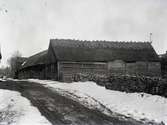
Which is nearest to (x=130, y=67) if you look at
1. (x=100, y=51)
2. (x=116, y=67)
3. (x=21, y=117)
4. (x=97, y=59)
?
(x=116, y=67)

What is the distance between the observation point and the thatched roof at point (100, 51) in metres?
41.1

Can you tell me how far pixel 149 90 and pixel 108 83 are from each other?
280 inches

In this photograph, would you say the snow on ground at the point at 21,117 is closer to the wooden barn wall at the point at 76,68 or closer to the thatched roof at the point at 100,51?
the wooden barn wall at the point at 76,68

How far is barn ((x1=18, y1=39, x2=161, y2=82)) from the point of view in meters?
40.0

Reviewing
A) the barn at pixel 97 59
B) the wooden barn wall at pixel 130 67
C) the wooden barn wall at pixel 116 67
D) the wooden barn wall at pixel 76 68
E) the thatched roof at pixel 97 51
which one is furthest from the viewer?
the wooden barn wall at pixel 130 67

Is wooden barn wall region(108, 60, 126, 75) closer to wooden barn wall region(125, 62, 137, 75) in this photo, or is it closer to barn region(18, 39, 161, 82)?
barn region(18, 39, 161, 82)

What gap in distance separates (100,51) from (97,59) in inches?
125

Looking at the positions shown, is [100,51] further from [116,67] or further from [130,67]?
[130,67]

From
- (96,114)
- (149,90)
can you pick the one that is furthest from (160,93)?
(96,114)

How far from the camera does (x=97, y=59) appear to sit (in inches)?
1626

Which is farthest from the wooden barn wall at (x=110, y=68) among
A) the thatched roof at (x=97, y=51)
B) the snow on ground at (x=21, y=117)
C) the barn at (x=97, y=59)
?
the snow on ground at (x=21, y=117)

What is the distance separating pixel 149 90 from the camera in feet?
51.6

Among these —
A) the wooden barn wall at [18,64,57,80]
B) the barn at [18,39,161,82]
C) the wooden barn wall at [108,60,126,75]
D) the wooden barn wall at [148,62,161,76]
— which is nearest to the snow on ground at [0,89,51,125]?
the barn at [18,39,161,82]

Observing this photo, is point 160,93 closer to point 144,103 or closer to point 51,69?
point 144,103
